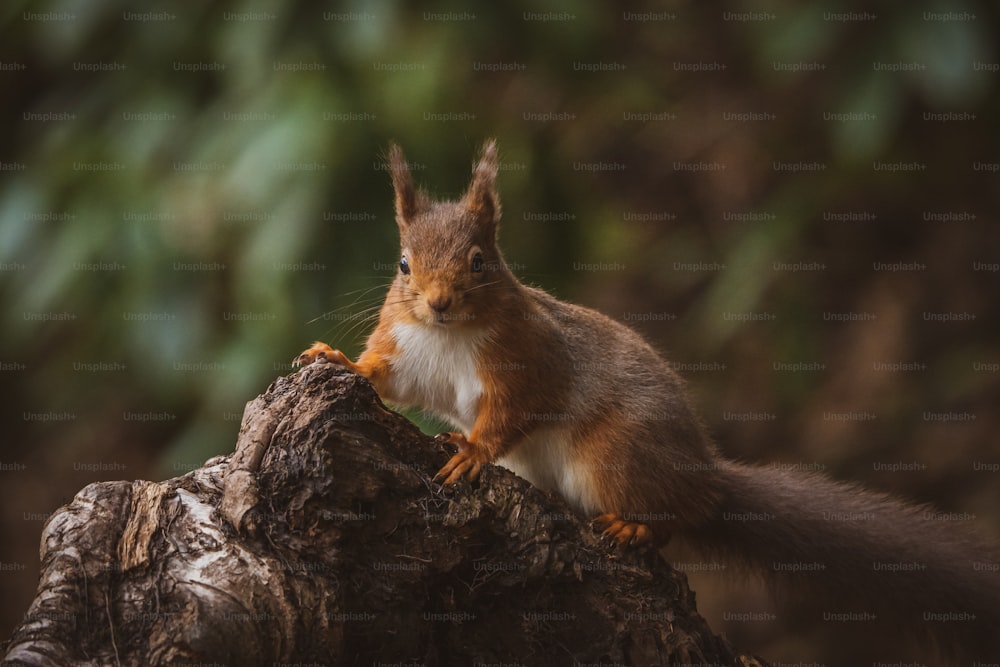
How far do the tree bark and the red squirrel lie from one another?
427 mm

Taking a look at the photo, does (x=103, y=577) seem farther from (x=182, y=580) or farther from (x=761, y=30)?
(x=761, y=30)

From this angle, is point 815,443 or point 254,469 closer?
point 254,469

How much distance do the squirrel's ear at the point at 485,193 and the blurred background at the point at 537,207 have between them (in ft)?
1.79

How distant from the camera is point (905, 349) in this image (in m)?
6.17

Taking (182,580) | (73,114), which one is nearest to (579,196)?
(73,114)

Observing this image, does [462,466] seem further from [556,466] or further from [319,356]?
[556,466]

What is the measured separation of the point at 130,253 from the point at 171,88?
0.78 meters

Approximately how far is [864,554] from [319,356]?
186 cm

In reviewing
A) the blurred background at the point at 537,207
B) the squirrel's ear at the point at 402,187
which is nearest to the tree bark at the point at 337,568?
the squirrel's ear at the point at 402,187

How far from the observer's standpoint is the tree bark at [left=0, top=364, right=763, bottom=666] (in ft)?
7.28

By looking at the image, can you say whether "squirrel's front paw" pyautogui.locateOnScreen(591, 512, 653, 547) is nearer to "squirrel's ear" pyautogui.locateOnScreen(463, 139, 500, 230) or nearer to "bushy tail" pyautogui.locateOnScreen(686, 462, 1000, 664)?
"bushy tail" pyautogui.locateOnScreen(686, 462, 1000, 664)

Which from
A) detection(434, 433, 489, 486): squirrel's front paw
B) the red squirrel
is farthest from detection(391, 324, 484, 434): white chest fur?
detection(434, 433, 489, 486): squirrel's front paw

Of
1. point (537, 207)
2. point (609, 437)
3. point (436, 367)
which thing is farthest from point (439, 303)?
point (537, 207)

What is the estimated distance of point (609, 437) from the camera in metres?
3.35
